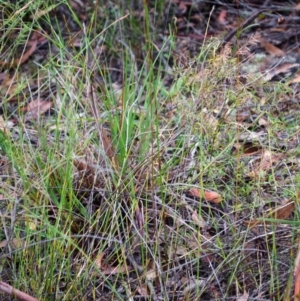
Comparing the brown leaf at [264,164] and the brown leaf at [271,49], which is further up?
the brown leaf at [264,164]

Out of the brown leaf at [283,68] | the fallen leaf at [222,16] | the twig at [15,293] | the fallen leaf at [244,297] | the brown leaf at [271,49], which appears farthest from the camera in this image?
the fallen leaf at [222,16]

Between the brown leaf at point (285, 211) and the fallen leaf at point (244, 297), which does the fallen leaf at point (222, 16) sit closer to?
the brown leaf at point (285, 211)

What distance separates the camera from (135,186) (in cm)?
223

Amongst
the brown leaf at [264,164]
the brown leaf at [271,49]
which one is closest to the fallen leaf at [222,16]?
the brown leaf at [271,49]

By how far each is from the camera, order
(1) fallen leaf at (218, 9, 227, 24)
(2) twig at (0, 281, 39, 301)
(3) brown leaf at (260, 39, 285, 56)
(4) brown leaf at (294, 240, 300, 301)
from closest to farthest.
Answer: (4) brown leaf at (294, 240, 300, 301) → (2) twig at (0, 281, 39, 301) → (3) brown leaf at (260, 39, 285, 56) → (1) fallen leaf at (218, 9, 227, 24)

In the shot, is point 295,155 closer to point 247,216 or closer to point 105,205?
point 247,216

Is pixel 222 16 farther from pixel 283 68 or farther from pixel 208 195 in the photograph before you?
pixel 208 195

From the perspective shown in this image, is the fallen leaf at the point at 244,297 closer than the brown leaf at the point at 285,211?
Yes

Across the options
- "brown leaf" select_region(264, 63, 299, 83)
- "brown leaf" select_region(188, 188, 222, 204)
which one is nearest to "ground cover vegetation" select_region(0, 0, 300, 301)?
"brown leaf" select_region(188, 188, 222, 204)

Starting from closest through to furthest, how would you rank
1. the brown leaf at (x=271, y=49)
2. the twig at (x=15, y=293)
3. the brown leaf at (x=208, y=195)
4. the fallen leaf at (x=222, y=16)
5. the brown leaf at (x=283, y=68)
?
→ the twig at (x=15, y=293), the brown leaf at (x=208, y=195), the brown leaf at (x=283, y=68), the brown leaf at (x=271, y=49), the fallen leaf at (x=222, y=16)

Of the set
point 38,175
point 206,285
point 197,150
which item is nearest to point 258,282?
point 206,285

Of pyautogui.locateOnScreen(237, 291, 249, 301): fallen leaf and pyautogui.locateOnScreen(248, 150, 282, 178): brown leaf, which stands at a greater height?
pyautogui.locateOnScreen(248, 150, 282, 178): brown leaf

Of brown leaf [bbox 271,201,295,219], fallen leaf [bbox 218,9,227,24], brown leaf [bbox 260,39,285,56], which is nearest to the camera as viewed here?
brown leaf [bbox 271,201,295,219]

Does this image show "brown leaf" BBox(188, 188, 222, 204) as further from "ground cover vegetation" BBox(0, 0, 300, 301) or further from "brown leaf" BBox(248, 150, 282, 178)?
"brown leaf" BBox(248, 150, 282, 178)
